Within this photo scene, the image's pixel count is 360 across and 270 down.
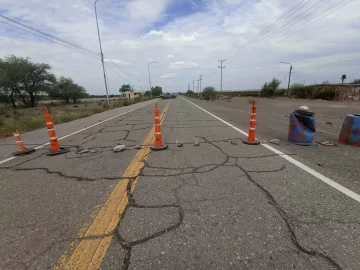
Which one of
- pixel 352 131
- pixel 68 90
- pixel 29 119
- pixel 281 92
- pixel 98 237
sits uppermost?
pixel 68 90

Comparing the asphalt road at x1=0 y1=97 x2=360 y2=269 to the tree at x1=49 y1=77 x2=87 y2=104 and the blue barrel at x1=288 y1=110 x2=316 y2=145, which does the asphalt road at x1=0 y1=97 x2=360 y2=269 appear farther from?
the tree at x1=49 y1=77 x2=87 y2=104

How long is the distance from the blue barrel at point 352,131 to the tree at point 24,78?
51.4 metres

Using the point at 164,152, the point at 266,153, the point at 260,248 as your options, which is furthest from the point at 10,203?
the point at 266,153

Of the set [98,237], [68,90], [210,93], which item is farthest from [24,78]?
[98,237]

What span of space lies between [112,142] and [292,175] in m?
5.33

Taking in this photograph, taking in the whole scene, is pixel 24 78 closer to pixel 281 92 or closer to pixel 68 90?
pixel 68 90

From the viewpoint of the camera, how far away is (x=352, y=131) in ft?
18.0

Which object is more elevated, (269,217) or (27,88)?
(27,88)

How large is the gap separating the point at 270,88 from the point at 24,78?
5600 centimetres

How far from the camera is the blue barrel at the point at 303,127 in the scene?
558 centimetres

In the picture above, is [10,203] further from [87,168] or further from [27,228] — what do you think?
[87,168]

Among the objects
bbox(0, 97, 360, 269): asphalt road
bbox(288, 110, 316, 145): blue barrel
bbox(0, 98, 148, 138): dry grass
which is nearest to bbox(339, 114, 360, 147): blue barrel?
bbox(288, 110, 316, 145): blue barrel

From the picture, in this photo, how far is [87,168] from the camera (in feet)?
14.0

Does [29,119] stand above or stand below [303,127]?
below
